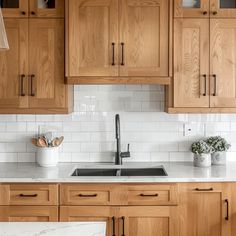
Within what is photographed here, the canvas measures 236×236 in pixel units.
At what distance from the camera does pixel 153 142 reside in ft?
11.4

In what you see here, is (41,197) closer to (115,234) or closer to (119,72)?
(115,234)

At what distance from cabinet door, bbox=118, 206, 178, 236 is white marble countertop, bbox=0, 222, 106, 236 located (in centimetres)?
103

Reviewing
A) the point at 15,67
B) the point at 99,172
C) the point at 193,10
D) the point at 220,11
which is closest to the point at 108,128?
the point at 99,172

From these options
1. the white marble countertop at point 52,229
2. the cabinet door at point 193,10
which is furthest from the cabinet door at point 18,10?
the white marble countertop at point 52,229

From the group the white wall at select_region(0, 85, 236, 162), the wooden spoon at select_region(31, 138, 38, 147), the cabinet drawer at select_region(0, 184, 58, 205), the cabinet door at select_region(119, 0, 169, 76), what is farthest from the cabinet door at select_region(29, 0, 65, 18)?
the cabinet drawer at select_region(0, 184, 58, 205)

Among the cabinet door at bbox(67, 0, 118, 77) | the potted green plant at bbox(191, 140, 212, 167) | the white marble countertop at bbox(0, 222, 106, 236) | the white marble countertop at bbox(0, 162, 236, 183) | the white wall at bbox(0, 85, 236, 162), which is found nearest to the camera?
the white marble countertop at bbox(0, 222, 106, 236)

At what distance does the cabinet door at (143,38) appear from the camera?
3.06 m

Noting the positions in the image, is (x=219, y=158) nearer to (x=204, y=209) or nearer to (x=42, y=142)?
(x=204, y=209)

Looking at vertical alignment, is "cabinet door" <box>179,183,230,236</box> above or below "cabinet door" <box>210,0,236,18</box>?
below

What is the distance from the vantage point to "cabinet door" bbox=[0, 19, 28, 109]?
3.10 metres

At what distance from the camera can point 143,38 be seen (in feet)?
10.1

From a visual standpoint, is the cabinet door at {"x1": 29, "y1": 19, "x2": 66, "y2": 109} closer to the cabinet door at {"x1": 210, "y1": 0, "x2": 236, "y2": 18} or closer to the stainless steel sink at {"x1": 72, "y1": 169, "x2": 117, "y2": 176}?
the stainless steel sink at {"x1": 72, "y1": 169, "x2": 117, "y2": 176}

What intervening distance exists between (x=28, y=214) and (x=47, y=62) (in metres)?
1.14

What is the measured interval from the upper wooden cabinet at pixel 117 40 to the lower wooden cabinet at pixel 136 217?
96 cm
